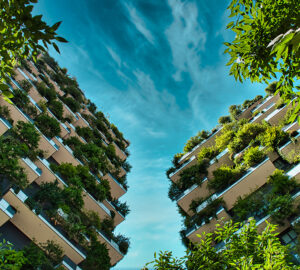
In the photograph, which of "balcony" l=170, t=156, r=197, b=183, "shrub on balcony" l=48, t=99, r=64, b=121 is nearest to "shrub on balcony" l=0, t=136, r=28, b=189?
"shrub on balcony" l=48, t=99, r=64, b=121

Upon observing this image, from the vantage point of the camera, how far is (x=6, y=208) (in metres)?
13.1

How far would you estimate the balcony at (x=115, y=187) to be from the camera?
27.6 metres

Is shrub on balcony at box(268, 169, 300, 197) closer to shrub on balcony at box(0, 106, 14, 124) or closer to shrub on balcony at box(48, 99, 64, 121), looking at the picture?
shrub on balcony at box(0, 106, 14, 124)

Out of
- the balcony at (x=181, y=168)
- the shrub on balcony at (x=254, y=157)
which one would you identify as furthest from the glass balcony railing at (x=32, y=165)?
the shrub on balcony at (x=254, y=157)

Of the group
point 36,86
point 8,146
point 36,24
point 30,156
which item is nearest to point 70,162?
point 30,156

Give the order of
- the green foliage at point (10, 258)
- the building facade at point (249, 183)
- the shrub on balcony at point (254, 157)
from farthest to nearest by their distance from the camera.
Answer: the shrub on balcony at point (254, 157), the building facade at point (249, 183), the green foliage at point (10, 258)

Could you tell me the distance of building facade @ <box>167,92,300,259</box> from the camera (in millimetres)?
15303

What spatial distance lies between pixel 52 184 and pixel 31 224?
10.1ft

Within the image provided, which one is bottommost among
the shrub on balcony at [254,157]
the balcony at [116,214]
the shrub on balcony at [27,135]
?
the shrub on balcony at [254,157]

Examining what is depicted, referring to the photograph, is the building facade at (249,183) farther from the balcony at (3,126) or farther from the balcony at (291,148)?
the balcony at (3,126)

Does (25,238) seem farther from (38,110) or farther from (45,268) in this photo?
(38,110)

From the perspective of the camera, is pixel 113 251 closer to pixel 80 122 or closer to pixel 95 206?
pixel 95 206

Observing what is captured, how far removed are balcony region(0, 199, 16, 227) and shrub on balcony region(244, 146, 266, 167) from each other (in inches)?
722

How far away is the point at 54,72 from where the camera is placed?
1383 inches
